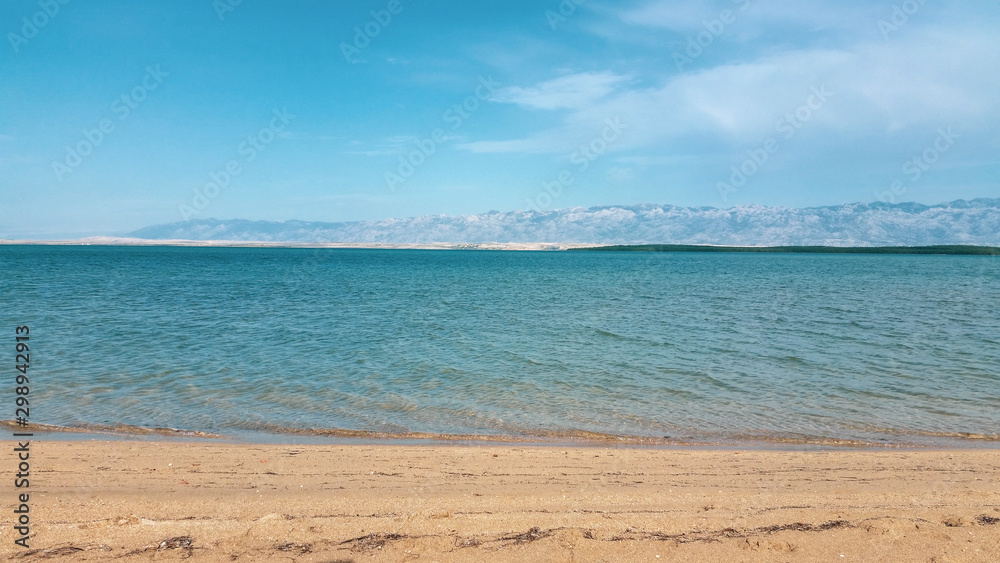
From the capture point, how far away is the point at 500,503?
24.5ft

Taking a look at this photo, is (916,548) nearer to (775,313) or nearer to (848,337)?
(848,337)

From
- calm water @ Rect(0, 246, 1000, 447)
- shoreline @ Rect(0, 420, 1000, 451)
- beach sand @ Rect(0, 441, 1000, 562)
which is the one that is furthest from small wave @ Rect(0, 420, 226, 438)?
beach sand @ Rect(0, 441, 1000, 562)

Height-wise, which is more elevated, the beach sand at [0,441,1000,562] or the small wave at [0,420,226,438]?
the beach sand at [0,441,1000,562]

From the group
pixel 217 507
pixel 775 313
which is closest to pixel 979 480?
pixel 217 507

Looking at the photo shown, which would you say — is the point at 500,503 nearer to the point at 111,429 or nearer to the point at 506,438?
the point at 506,438

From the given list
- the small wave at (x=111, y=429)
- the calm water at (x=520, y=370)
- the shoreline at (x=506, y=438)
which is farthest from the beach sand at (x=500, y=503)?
the calm water at (x=520, y=370)

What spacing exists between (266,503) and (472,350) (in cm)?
1296

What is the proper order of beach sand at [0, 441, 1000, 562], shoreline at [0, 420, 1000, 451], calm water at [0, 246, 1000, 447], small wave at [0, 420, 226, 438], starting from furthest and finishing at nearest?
calm water at [0, 246, 1000, 447] < small wave at [0, 420, 226, 438] < shoreline at [0, 420, 1000, 451] < beach sand at [0, 441, 1000, 562]

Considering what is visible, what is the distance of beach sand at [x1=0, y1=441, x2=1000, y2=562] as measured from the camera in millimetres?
6148

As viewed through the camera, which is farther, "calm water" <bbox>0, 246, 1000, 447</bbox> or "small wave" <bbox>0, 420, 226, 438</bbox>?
"calm water" <bbox>0, 246, 1000, 447</bbox>

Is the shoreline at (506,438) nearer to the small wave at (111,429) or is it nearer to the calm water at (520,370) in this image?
the small wave at (111,429)

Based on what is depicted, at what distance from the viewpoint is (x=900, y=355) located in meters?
19.4

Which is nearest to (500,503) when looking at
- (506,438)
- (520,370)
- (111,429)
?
(506,438)

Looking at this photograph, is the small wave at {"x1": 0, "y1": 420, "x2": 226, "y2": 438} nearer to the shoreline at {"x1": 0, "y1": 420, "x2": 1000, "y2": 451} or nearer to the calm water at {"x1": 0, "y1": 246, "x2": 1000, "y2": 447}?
the shoreline at {"x1": 0, "y1": 420, "x2": 1000, "y2": 451}
